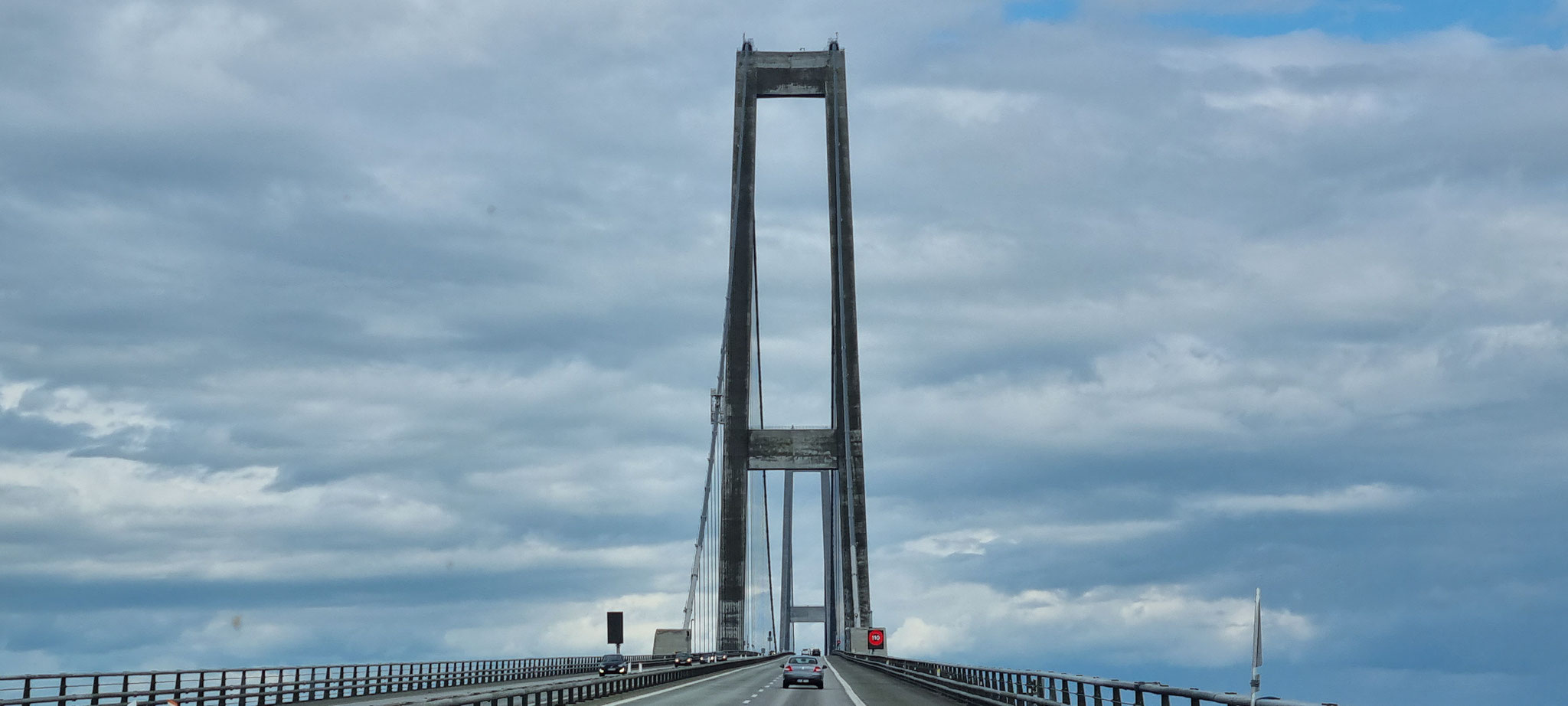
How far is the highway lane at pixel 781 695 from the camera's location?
41875mm

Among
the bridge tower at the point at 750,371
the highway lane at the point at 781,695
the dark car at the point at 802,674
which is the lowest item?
the highway lane at the point at 781,695

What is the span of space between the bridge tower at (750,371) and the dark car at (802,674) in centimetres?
3946

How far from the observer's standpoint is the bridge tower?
326 ft

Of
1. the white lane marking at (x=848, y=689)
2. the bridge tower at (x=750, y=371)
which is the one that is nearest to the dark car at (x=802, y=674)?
the white lane marking at (x=848, y=689)

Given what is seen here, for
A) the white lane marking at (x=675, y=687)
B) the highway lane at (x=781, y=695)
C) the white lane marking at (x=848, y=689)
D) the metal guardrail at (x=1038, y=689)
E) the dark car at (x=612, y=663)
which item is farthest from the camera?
the dark car at (x=612, y=663)

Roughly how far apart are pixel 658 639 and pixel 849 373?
21.7 metres

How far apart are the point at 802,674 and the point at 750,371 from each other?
45305mm

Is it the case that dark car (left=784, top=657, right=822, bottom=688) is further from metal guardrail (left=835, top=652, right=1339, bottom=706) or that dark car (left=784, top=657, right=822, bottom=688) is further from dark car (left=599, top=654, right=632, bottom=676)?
dark car (left=599, top=654, right=632, bottom=676)

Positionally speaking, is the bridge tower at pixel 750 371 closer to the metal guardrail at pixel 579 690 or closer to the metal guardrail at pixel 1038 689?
the metal guardrail at pixel 579 690

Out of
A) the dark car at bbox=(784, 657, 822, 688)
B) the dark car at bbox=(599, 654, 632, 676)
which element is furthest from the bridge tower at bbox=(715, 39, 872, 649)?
the dark car at bbox=(784, 657, 822, 688)

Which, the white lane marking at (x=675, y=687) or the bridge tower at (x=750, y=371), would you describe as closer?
the white lane marking at (x=675, y=687)

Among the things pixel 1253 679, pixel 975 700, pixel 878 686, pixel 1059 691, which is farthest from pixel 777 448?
pixel 1253 679

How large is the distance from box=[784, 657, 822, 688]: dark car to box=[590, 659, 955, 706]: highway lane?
309 millimetres

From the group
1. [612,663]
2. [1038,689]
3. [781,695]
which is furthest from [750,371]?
[1038,689]
